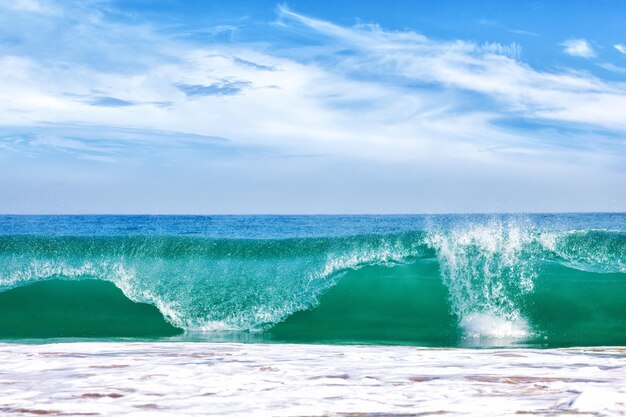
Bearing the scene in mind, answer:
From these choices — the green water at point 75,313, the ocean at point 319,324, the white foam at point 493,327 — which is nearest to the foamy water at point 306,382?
the ocean at point 319,324

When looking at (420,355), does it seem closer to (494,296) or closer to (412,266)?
(494,296)

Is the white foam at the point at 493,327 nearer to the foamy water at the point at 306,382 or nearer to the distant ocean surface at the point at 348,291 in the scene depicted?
the distant ocean surface at the point at 348,291

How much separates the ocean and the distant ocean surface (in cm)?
3

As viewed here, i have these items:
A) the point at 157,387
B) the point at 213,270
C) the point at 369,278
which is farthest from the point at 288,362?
the point at 213,270

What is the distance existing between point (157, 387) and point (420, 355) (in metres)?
1.77

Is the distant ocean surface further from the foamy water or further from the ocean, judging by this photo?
the foamy water

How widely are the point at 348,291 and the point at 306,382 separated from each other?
7062 mm

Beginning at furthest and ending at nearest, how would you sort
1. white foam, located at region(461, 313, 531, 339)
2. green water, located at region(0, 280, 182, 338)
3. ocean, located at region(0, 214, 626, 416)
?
1. green water, located at region(0, 280, 182, 338)
2. white foam, located at region(461, 313, 531, 339)
3. ocean, located at region(0, 214, 626, 416)

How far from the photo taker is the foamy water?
261cm

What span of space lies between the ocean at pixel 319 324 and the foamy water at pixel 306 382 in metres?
0.01

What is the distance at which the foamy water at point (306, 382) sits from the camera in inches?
103

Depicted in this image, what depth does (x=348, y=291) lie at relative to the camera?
10102mm

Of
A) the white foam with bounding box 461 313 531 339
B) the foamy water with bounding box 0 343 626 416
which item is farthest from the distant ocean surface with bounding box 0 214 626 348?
the foamy water with bounding box 0 343 626 416

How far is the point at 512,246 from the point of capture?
33.9 ft
